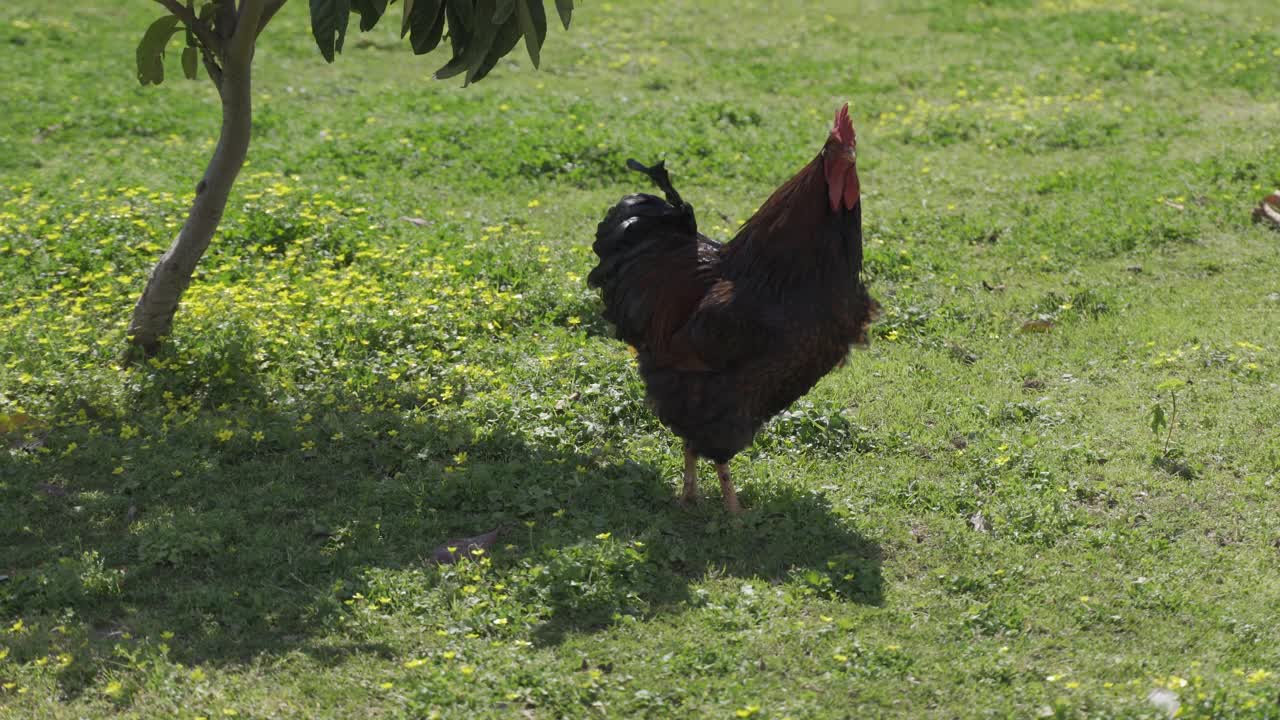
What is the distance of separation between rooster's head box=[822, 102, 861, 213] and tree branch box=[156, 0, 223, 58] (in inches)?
157

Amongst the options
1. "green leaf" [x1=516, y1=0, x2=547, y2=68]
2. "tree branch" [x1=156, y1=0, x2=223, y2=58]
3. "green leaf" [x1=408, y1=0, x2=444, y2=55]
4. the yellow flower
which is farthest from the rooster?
"tree branch" [x1=156, y1=0, x2=223, y2=58]

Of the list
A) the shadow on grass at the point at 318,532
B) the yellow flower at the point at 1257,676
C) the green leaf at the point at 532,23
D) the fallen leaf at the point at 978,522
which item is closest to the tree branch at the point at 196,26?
the green leaf at the point at 532,23

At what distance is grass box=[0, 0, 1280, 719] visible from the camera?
5.44 m

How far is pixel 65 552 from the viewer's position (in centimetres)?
640

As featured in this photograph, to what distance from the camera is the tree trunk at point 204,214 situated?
800 centimetres

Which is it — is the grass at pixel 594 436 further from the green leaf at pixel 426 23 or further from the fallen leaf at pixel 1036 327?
the green leaf at pixel 426 23

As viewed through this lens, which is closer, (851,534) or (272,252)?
(851,534)

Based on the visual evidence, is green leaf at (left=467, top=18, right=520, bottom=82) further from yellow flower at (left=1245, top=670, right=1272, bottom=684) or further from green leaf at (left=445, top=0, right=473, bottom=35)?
yellow flower at (left=1245, top=670, right=1272, bottom=684)

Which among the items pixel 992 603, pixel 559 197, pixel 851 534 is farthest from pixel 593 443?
pixel 559 197

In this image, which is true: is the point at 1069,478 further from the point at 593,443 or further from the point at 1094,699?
the point at 593,443

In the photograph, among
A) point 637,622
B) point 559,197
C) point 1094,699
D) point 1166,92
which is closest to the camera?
point 1094,699

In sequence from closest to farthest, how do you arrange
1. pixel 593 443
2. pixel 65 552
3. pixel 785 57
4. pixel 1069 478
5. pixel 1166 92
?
pixel 65 552 → pixel 1069 478 → pixel 593 443 → pixel 1166 92 → pixel 785 57

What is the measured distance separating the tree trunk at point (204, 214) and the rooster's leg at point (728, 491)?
3699 millimetres

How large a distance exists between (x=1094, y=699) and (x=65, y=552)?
4927 millimetres
